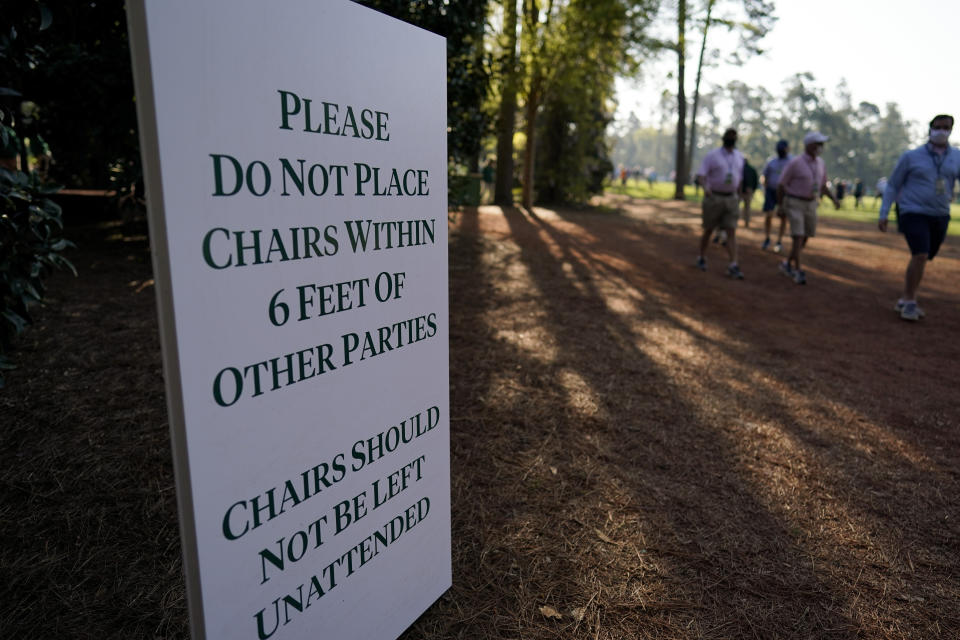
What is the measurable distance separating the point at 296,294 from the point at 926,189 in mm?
6556

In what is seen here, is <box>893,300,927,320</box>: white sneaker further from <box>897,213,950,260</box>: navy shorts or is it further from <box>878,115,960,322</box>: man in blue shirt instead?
<box>897,213,950,260</box>: navy shorts

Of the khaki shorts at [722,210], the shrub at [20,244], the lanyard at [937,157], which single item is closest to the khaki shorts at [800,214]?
the khaki shorts at [722,210]

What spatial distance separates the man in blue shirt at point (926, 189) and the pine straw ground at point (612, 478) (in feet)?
3.14

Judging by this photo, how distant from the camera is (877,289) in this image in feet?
26.0

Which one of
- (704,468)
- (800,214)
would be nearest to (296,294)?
(704,468)

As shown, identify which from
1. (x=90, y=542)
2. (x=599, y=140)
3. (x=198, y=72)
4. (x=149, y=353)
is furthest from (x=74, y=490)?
A: (x=599, y=140)

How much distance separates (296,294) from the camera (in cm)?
143

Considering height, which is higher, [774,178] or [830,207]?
[774,178]

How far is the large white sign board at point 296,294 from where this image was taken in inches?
46.1

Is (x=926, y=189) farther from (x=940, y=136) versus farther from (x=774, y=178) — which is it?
(x=774, y=178)

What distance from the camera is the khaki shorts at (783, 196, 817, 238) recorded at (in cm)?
762

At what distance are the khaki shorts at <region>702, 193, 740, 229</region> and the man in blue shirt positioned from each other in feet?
6.26

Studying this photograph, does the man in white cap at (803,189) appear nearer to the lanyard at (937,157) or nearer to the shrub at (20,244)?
the lanyard at (937,157)

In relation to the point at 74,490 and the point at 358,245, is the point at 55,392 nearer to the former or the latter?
the point at 74,490
